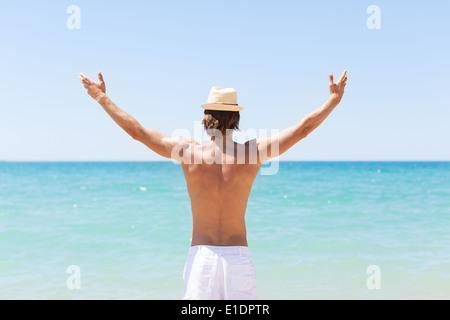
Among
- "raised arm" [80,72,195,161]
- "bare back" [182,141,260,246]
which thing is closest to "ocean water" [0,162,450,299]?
"bare back" [182,141,260,246]

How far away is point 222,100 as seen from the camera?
8.59 ft

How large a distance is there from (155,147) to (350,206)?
14006 mm

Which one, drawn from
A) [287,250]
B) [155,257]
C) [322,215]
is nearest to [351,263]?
[287,250]

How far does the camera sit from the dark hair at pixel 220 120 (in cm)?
262

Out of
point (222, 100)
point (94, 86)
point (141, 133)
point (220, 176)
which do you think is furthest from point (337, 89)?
point (94, 86)

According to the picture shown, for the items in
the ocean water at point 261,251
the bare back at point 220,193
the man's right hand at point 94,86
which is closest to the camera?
the bare back at point 220,193

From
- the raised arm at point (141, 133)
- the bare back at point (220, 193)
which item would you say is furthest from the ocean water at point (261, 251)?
the raised arm at point (141, 133)

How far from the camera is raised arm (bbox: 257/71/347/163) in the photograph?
8.20 ft

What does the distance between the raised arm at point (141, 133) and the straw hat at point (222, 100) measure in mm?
244

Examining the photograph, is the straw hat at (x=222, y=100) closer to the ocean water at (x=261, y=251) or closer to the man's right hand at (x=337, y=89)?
the man's right hand at (x=337, y=89)

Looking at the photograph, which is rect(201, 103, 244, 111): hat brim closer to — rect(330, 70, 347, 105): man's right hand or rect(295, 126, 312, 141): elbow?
rect(295, 126, 312, 141): elbow

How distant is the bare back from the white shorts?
0.09 m

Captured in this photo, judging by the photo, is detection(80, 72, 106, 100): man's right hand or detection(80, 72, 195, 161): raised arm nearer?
detection(80, 72, 195, 161): raised arm

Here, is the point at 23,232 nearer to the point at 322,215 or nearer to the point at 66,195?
the point at 322,215
